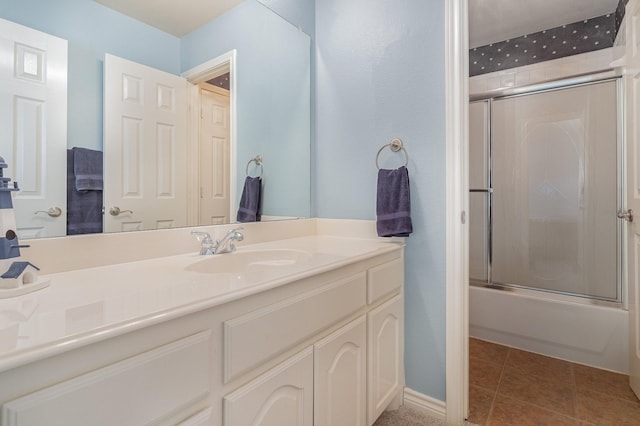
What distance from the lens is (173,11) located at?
3.89ft

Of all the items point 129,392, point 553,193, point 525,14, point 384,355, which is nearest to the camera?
point 129,392

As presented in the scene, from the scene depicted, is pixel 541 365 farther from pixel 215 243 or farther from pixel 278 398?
pixel 215 243

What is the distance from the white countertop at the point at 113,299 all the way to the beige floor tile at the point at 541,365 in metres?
1.58

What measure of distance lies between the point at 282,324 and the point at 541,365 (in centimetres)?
192

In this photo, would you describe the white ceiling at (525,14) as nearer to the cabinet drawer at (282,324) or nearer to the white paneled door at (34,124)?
the cabinet drawer at (282,324)

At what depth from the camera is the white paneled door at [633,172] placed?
4.92ft

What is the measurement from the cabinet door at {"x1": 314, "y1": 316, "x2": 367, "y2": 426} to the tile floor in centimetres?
70

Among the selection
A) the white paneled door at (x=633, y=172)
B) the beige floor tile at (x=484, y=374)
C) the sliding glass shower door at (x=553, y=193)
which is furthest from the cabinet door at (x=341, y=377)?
the sliding glass shower door at (x=553, y=193)

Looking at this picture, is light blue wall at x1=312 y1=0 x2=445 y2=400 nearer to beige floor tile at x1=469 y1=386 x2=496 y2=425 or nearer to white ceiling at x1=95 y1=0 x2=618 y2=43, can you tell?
beige floor tile at x1=469 y1=386 x2=496 y2=425

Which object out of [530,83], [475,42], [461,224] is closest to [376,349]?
[461,224]

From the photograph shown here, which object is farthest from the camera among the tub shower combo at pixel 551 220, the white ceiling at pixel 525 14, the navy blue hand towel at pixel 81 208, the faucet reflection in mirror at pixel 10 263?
the white ceiling at pixel 525 14

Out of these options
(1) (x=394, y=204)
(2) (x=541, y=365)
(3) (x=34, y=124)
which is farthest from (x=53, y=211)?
(2) (x=541, y=365)

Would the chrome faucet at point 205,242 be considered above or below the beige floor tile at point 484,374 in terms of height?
above

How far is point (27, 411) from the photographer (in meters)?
0.42
